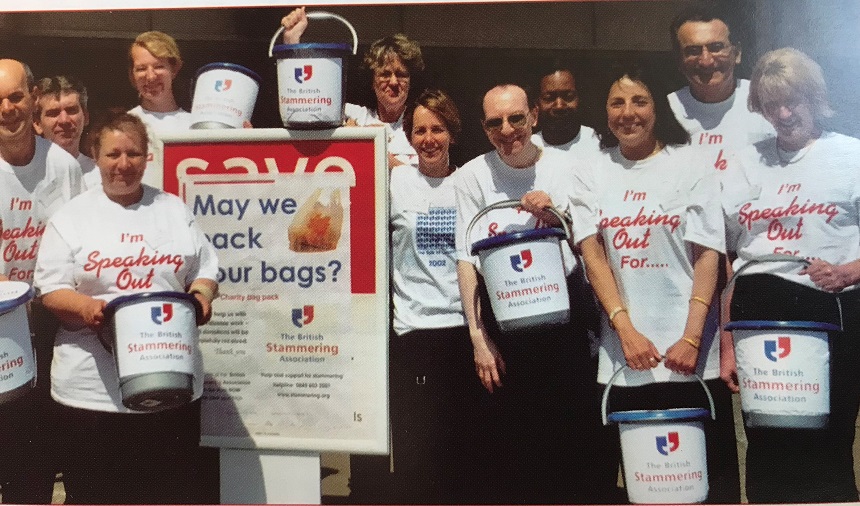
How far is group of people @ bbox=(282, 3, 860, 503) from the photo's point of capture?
2.37m

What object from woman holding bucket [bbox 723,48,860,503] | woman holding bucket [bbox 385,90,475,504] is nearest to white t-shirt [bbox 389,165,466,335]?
woman holding bucket [bbox 385,90,475,504]

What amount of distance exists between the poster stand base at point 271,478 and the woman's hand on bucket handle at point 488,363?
0.58m

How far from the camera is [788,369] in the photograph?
2186mm

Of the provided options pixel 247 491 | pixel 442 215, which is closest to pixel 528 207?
pixel 442 215

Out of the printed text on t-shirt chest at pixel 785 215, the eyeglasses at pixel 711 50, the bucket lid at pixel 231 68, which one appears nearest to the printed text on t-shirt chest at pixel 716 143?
the printed text on t-shirt chest at pixel 785 215

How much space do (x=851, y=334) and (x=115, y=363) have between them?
2.20 m

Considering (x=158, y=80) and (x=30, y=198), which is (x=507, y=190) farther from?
(x=30, y=198)

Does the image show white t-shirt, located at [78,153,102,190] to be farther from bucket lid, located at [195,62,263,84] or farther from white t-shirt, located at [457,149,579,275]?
white t-shirt, located at [457,149,579,275]

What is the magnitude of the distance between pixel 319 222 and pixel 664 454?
1.25 m

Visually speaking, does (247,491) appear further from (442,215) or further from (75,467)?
(442,215)

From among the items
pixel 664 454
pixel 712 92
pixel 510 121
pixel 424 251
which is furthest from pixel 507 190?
pixel 664 454

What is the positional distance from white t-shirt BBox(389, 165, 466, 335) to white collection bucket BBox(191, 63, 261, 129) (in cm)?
53

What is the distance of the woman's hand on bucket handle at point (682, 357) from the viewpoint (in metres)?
2.39

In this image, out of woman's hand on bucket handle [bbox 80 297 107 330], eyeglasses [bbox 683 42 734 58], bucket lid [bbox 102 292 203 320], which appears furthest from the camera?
eyeglasses [bbox 683 42 734 58]
